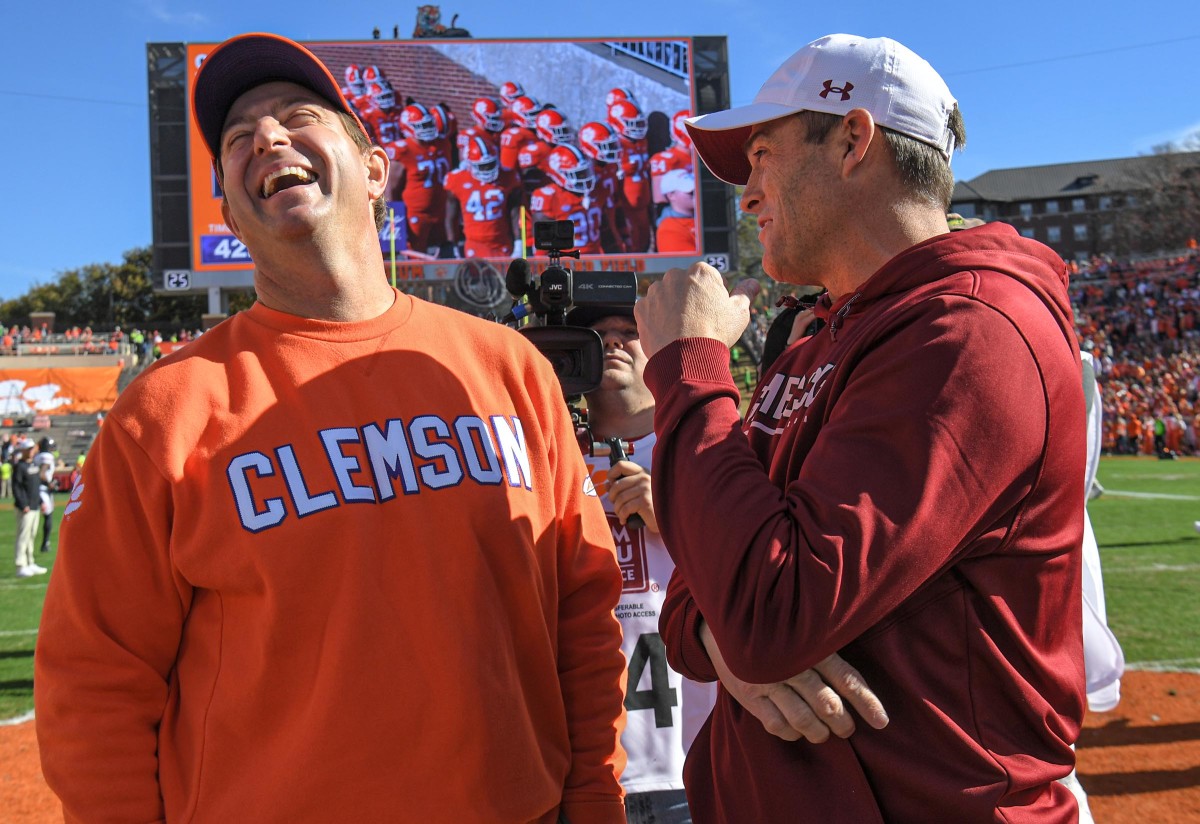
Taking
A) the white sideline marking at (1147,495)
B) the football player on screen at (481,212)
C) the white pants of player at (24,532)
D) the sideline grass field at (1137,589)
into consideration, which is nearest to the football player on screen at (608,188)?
the football player on screen at (481,212)

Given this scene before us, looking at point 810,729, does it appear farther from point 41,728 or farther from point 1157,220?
point 1157,220

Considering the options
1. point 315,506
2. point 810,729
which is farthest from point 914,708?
point 315,506

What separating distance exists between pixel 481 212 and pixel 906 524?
29.2 meters

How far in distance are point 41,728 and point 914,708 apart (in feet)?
4.38

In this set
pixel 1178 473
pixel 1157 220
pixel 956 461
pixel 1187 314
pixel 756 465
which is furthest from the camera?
pixel 1157 220

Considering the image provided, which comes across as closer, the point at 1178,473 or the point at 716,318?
the point at 716,318

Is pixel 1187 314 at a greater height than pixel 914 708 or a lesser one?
greater

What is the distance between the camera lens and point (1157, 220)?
5931 centimetres

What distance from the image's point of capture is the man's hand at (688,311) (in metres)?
1.54

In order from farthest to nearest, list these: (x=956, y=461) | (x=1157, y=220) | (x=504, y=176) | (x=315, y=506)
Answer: (x=1157, y=220), (x=504, y=176), (x=315, y=506), (x=956, y=461)

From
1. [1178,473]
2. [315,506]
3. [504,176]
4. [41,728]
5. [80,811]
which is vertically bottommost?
[1178,473]

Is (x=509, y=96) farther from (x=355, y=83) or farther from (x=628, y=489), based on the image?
(x=628, y=489)

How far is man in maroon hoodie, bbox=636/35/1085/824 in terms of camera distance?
123 centimetres

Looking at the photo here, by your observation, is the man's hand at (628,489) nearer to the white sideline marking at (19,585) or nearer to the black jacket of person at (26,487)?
the white sideline marking at (19,585)
